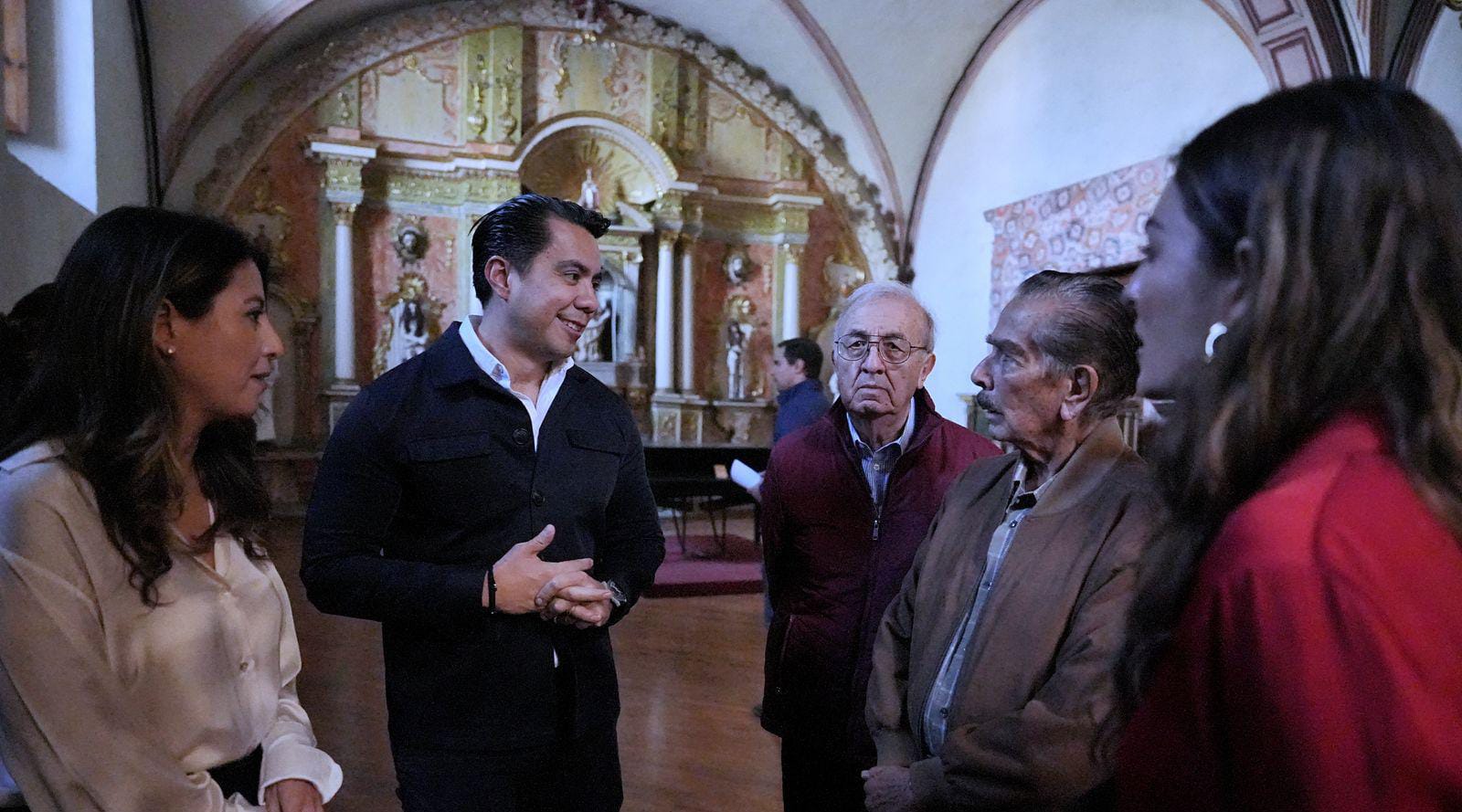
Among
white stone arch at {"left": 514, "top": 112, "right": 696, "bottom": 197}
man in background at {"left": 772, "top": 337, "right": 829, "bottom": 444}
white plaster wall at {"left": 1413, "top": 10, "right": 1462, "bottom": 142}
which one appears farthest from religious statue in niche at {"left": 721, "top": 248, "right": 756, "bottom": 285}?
white plaster wall at {"left": 1413, "top": 10, "right": 1462, "bottom": 142}

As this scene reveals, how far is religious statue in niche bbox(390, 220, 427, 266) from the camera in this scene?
1082 cm

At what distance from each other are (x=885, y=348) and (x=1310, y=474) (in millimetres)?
1513

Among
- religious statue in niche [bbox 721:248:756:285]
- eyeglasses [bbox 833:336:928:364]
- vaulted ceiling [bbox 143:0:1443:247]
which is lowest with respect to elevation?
eyeglasses [bbox 833:336:928:364]

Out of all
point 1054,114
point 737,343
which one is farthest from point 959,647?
point 737,343

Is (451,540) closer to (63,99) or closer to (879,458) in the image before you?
(879,458)

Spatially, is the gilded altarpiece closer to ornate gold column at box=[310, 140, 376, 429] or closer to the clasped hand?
ornate gold column at box=[310, 140, 376, 429]

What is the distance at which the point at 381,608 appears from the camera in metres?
1.63

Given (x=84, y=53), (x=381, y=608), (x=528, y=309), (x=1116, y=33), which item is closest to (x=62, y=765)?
(x=381, y=608)

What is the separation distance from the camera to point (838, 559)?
2.10m

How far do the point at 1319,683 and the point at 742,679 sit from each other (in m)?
4.17

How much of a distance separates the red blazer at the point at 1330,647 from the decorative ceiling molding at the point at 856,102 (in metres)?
11.2

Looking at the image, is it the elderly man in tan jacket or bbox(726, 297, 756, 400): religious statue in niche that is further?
bbox(726, 297, 756, 400): religious statue in niche

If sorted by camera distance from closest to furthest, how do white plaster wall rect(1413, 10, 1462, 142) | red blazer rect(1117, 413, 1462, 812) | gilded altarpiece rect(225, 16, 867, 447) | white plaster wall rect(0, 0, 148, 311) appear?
red blazer rect(1117, 413, 1462, 812) → white plaster wall rect(0, 0, 148, 311) → white plaster wall rect(1413, 10, 1462, 142) → gilded altarpiece rect(225, 16, 867, 447)

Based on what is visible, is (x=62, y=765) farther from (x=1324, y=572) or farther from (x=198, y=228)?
(x=1324, y=572)
